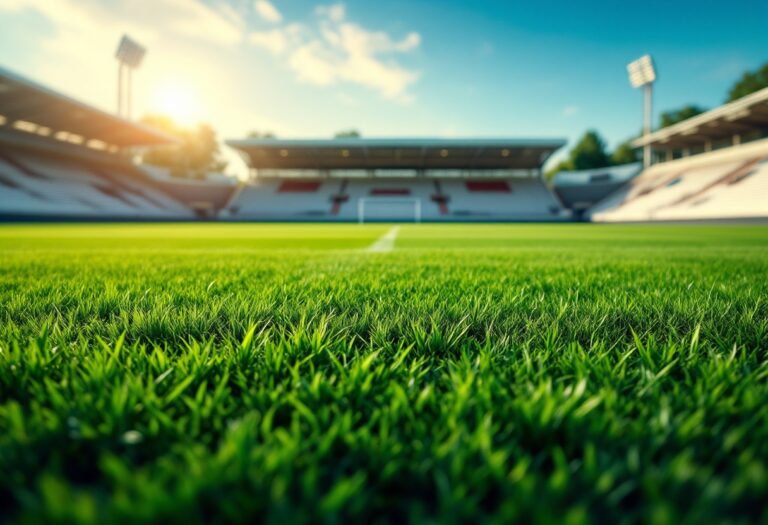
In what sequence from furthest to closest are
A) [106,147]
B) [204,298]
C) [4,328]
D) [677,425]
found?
[106,147] < [204,298] < [4,328] < [677,425]

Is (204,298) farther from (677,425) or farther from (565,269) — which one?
(565,269)

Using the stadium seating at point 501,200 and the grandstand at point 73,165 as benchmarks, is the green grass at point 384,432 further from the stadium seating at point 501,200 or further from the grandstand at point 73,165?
the stadium seating at point 501,200

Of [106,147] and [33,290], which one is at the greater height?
[106,147]

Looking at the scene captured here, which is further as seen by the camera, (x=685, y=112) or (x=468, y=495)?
(x=685, y=112)

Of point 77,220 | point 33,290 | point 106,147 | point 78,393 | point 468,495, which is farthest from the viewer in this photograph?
point 106,147

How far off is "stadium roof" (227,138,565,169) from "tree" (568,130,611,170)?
15.0 meters

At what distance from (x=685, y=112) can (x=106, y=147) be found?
64.0 m

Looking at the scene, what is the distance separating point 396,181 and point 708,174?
26670mm

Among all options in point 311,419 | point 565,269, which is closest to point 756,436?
point 311,419

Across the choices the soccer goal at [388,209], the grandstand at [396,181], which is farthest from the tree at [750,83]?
the soccer goal at [388,209]

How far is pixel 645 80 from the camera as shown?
3572 cm

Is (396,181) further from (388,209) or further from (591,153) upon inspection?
(591,153)

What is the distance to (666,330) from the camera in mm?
1368

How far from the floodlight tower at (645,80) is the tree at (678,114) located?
1435cm
